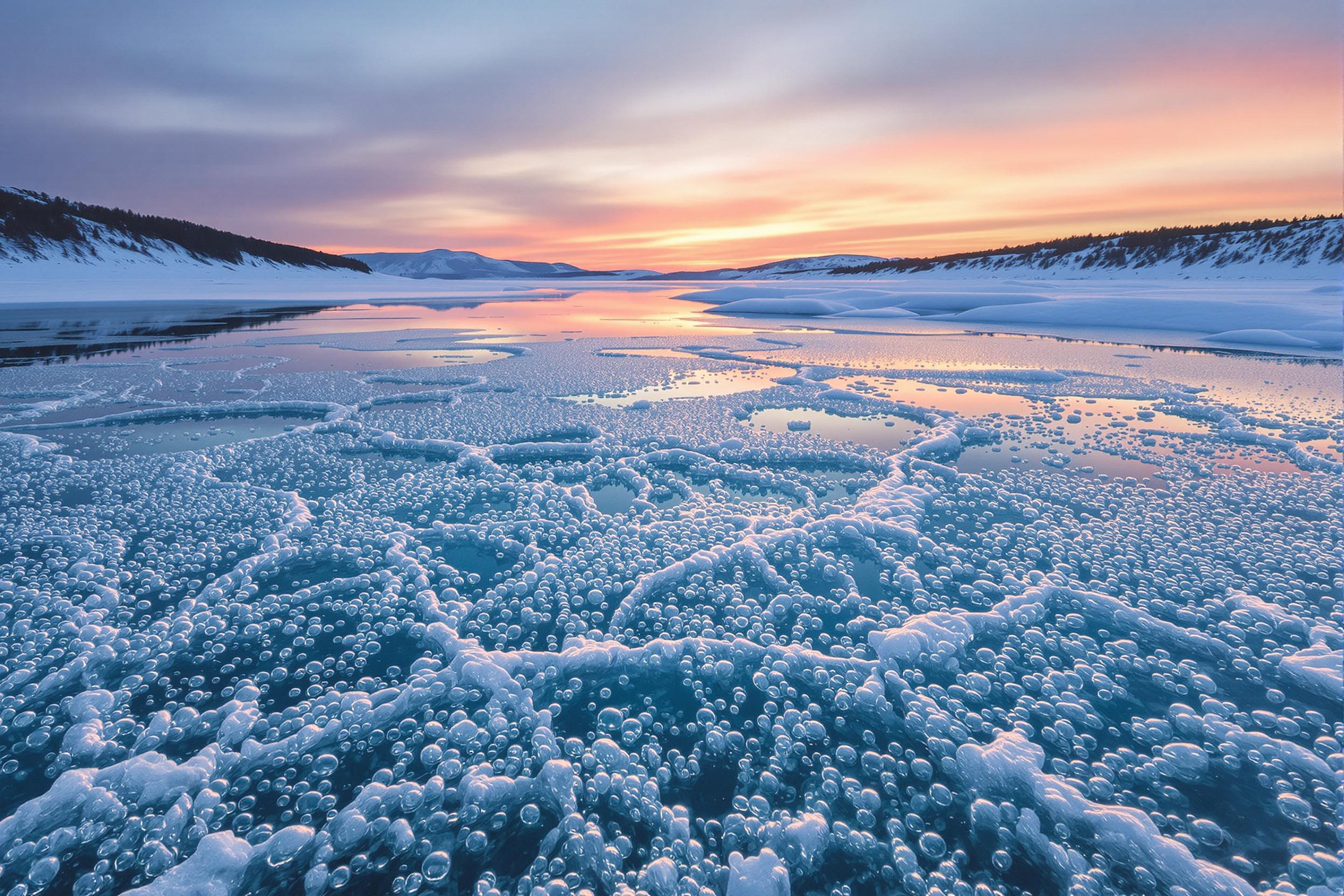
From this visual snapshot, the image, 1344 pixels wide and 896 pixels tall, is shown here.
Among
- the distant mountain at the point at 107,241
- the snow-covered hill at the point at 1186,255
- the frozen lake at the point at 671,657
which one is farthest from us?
the distant mountain at the point at 107,241

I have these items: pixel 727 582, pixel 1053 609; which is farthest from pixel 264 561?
pixel 1053 609

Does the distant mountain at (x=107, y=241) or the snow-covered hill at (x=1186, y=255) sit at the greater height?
the distant mountain at (x=107, y=241)

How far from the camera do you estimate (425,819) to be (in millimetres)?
1391

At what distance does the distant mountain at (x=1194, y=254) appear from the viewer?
23578mm

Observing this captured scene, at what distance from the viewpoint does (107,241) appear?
36.5m

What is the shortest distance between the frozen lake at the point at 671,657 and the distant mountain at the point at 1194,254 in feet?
93.4

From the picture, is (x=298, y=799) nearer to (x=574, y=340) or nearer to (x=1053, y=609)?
(x=1053, y=609)

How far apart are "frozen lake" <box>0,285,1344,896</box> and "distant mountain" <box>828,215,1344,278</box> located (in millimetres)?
28483

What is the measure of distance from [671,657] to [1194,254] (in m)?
35.5

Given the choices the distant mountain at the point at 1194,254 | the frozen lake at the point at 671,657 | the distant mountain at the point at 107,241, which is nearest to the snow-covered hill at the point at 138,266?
the distant mountain at the point at 107,241

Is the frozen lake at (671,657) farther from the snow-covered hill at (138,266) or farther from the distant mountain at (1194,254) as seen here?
the distant mountain at (1194,254)

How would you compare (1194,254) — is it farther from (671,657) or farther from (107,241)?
(107,241)

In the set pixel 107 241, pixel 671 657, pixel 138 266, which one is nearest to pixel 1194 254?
pixel 671 657

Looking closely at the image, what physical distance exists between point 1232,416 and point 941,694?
195 inches
